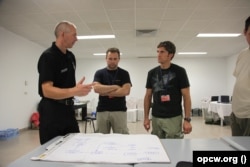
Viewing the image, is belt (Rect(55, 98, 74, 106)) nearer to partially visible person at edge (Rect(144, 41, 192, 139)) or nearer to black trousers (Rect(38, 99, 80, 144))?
black trousers (Rect(38, 99, 80, 144))

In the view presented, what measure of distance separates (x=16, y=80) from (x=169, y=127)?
5.19 metres

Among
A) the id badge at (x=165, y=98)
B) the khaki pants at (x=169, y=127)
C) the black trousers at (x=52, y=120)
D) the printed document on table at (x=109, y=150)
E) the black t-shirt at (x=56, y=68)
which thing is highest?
the black t-shirt at (x=56, y=68)

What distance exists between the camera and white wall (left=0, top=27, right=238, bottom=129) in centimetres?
549

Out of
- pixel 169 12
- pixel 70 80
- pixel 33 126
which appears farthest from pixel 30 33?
pixel 70 80

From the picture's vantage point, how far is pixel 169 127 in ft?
6.88

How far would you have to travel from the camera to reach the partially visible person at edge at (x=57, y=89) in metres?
1.49

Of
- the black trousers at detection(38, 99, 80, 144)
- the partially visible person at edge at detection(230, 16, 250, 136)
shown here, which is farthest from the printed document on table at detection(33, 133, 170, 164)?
the partially visible person at edge at detection(230, 16, 250, 136)

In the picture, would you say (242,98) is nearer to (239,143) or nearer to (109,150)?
(239,143)

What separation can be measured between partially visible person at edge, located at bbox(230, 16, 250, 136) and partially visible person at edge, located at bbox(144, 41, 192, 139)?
474 millimetres

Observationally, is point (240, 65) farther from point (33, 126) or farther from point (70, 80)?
point (33, 126)

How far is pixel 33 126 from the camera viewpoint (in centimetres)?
657

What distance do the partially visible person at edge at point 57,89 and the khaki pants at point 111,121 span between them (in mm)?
713

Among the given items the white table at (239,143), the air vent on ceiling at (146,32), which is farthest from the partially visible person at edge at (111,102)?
the air vent on ceiling at (146,32)

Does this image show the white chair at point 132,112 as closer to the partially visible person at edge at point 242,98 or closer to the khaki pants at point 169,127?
the khaki pants at point 169,127
